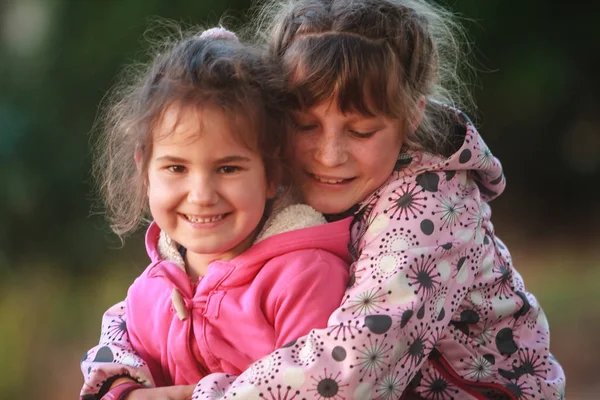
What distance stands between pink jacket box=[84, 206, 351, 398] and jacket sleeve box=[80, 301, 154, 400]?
0.03 m

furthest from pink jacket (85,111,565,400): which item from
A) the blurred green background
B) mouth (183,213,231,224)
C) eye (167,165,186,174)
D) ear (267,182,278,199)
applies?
the blurred green background

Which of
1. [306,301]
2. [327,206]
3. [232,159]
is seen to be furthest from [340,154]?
[306,301]

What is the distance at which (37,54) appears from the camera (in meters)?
4.54

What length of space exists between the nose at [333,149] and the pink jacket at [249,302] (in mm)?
146

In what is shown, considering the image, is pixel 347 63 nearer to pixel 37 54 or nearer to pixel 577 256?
pixel 37 54

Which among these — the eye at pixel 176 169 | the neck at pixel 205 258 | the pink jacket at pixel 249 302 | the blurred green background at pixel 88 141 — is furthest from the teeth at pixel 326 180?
the blurred green background at pixel 88 141

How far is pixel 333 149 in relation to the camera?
2.15 m

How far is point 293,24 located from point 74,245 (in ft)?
9.22

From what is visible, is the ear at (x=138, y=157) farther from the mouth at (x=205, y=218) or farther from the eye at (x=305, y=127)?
the eye at (x=305, y=127)

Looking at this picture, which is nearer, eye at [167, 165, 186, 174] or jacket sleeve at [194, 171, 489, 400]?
jacket sleeve at [194, 171, 489, 400]

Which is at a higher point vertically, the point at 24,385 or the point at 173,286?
the point at 173,286

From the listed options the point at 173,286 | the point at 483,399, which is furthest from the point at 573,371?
the point at 173,286

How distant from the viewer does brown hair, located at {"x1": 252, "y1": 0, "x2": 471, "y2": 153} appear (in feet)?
6.94

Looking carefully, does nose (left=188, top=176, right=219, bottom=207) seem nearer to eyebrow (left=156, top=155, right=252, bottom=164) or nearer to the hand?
eyebrow (left=156, top=155, right=252, bottom=164)
